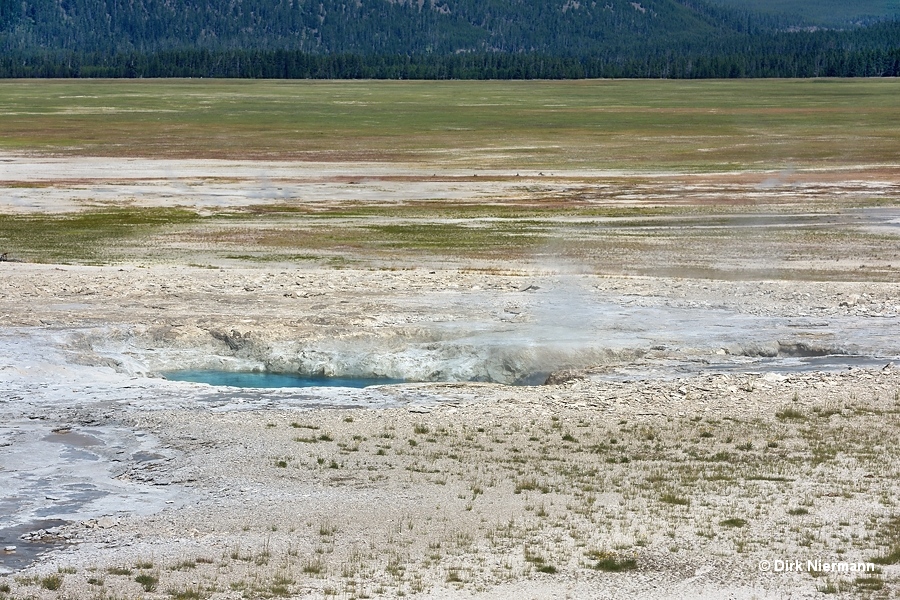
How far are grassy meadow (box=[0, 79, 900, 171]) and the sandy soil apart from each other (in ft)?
145

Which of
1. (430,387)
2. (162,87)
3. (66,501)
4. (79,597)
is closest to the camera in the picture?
(79,597)

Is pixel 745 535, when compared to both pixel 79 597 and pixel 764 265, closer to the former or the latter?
pixel 79 597

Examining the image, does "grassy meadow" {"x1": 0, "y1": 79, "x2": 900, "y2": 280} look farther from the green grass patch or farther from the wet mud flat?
the wet mud flat

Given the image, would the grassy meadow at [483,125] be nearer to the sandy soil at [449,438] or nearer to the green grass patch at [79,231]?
the green grass patch at [79,231]

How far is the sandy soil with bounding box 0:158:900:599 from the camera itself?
1464 cm

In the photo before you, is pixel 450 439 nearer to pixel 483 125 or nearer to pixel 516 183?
pixel 516 183

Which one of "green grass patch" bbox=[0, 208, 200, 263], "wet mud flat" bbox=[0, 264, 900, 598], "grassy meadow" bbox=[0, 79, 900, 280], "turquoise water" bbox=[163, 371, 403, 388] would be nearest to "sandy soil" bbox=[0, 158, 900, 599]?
"wet mud flat" bbox=[0, 264, 900, 598]

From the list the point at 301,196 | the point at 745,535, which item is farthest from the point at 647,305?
the point at 301,196

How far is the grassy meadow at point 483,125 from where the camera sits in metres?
81.2

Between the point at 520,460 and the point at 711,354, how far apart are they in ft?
28.4

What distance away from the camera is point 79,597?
1352 centimetres

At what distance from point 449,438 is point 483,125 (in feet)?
301

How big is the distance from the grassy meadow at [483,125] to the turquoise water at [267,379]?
160 feet
